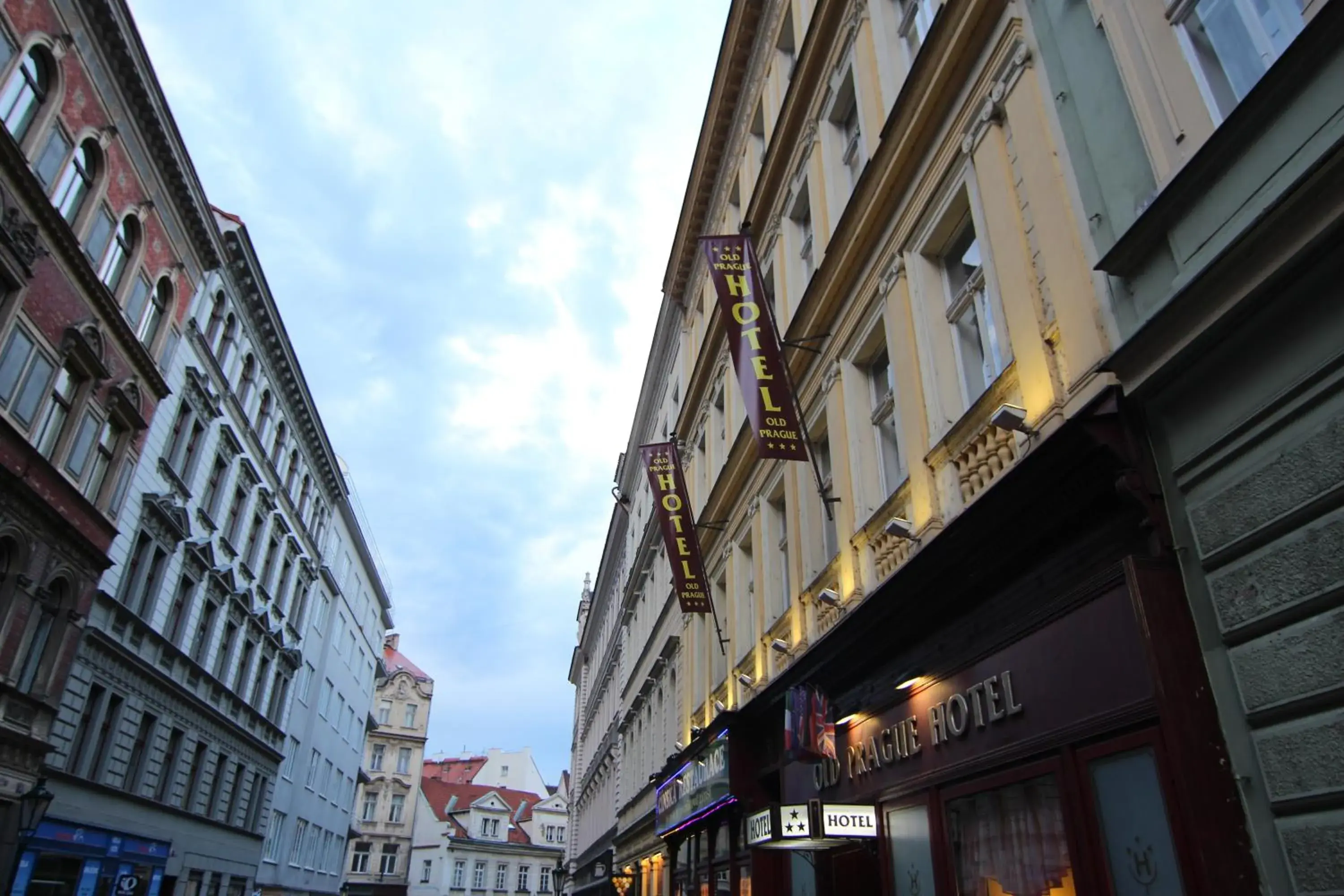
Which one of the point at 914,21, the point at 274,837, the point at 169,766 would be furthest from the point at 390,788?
the point at 914,21

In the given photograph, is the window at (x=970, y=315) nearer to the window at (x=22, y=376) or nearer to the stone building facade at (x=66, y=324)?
the stone building facade at (x=66, y=324)

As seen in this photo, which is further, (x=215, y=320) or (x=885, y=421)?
(x=215, y=320)

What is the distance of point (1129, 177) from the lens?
6461 millimetres

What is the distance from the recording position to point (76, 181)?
60.9 ft

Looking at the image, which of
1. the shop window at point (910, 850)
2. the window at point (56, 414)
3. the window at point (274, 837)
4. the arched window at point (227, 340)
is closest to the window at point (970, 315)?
the shop window at point (910, 850)

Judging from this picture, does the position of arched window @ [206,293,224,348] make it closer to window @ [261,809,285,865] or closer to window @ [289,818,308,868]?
window @ [261,809,285,865]

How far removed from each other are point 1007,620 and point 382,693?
75.7m

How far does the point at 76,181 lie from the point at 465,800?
77.1 metres

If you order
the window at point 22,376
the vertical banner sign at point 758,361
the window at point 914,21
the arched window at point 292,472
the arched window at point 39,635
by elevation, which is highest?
the arched window at point 292,472

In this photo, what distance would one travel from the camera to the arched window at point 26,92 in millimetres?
15875

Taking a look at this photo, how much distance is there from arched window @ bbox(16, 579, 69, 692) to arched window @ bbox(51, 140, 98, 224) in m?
7.65

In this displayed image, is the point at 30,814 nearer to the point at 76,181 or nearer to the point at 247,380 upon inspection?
the point at 76,181

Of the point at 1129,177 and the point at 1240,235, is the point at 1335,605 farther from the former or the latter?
the point at 1129,177

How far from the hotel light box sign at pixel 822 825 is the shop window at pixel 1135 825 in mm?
3516
